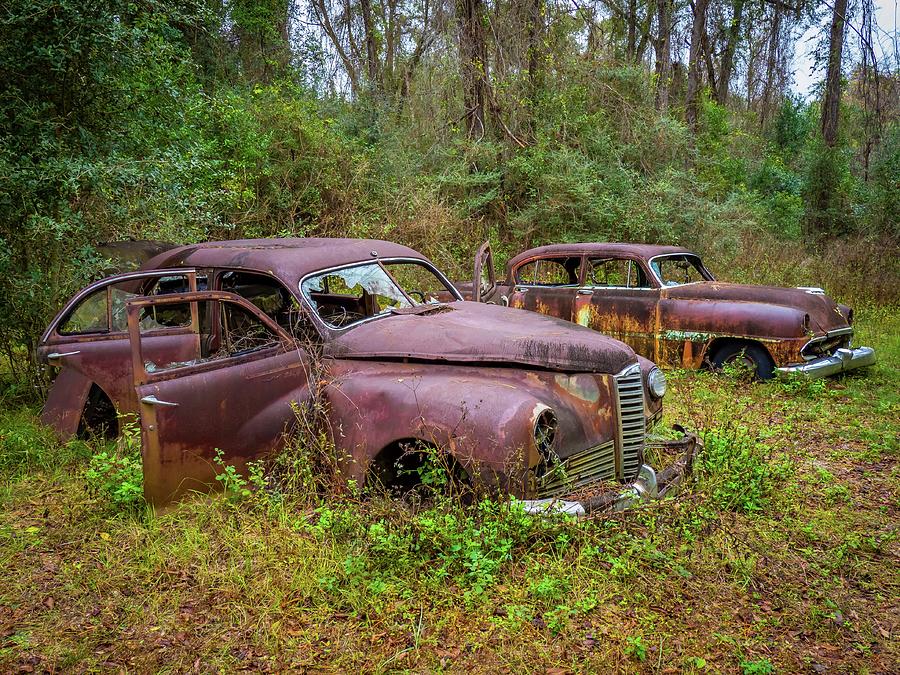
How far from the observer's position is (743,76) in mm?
Result: 31953

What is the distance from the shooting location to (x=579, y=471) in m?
4.04

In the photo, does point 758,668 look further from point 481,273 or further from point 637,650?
point 481,273

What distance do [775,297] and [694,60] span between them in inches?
495

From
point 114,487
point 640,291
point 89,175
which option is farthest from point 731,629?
point 89,175

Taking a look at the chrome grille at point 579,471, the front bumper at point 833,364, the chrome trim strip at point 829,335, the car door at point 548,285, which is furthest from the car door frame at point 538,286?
the chrome grille at point 579,471

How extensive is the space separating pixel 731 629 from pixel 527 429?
1.40m

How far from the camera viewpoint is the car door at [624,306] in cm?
792

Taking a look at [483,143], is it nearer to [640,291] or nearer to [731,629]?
[640,291]

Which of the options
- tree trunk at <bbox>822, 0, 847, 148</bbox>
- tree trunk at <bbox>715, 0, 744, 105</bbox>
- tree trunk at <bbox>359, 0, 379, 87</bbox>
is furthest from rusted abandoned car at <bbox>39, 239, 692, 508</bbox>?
tree trunk at <bbox>715, 0, 744, 105</bbox>

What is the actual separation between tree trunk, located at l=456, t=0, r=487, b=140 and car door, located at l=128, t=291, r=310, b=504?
1158cm

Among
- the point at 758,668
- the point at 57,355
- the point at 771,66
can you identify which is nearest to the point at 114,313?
the point at 57,355

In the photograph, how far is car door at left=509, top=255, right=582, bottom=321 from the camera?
27.7ft

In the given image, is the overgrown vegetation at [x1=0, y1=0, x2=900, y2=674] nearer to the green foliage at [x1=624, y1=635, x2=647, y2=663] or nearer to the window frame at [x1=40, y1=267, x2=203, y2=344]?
the green foliage at [x1=624, y1=635, x2=647, y2=663]

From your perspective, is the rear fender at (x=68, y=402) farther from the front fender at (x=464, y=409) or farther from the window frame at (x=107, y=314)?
the front fender at (x=464, y=409)
